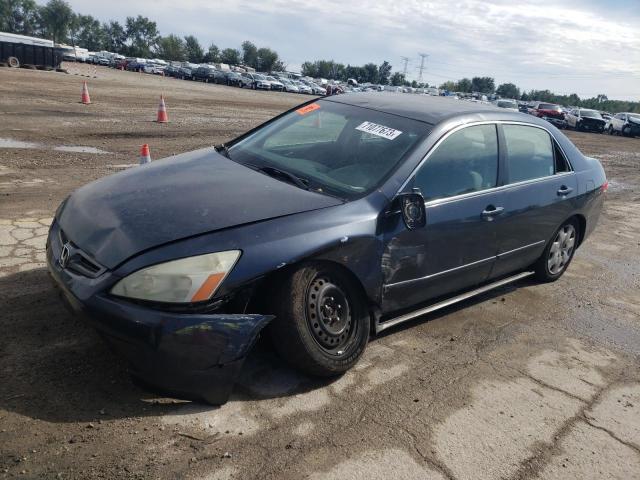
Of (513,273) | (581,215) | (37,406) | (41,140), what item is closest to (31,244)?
(37,406)

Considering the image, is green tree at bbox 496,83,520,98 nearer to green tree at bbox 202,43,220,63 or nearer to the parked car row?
green tree at bbox 202,43,220,63

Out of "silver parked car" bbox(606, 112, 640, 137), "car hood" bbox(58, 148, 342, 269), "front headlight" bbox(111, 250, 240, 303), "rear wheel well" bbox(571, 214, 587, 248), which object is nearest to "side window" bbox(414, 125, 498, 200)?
"car hood" bbox(58, 148, 342, 269)

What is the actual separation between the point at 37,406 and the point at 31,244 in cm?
244

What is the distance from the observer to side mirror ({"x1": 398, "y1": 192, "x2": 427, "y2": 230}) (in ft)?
10.7

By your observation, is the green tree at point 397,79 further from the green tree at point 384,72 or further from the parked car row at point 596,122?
the parked car row at point 596,122

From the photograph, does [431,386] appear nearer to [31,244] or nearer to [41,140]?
[31,244]

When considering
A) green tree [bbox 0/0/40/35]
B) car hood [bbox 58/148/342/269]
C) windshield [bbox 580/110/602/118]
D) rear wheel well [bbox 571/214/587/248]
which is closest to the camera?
car hood [bbox 58/148/342/269]

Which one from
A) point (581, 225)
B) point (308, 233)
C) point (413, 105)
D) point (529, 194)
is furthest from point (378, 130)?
point (581, 225)

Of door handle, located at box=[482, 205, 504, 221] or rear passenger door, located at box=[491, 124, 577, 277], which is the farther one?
rear passenger door, located at box=[491, 124, 577, 277]

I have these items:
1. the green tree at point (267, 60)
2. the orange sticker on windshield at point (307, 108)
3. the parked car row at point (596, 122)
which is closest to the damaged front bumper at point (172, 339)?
the orange sticker on windshield at point (307, 108)

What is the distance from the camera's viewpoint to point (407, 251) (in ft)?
11.2

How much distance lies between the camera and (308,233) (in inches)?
114

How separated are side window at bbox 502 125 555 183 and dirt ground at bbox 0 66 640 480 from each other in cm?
115

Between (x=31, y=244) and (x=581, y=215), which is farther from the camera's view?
(x=581, y=215)
